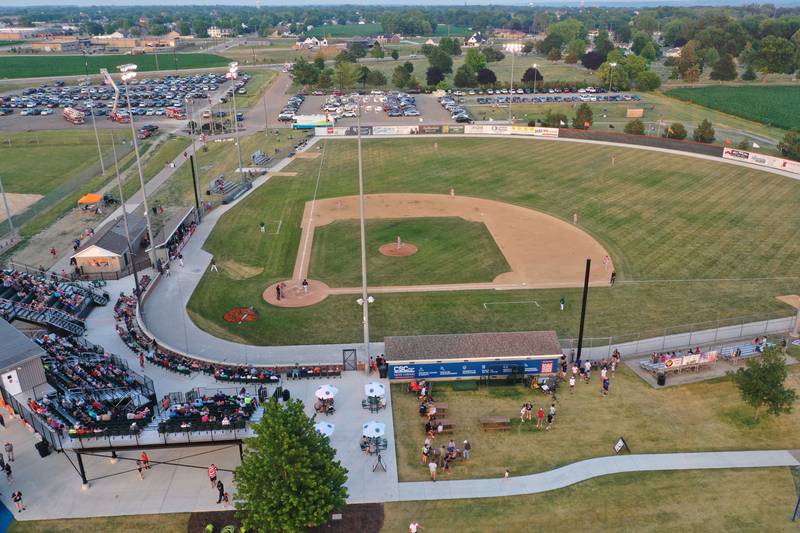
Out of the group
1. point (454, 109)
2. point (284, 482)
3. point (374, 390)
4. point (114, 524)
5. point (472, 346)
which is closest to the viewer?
point (284, 482)

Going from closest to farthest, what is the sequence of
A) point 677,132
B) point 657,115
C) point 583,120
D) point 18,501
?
1. point 18,501
2. point 677,132
3. point 583,120
4. point 657,115

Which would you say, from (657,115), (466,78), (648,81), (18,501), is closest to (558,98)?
(657,115)

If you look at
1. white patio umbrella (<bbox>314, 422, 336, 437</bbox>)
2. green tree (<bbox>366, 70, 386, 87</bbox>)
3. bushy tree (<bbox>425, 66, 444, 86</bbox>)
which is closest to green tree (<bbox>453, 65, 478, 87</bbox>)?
bushy tree (<bbox>425, 66, 444, 86</bbox>)

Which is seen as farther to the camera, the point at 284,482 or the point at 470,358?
the point at 470,358

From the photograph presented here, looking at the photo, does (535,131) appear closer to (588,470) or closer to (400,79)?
(400,79)

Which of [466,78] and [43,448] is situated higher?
[466,78]

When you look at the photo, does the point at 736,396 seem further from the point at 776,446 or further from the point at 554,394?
the point at 554,394
